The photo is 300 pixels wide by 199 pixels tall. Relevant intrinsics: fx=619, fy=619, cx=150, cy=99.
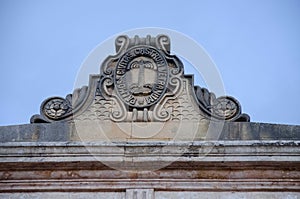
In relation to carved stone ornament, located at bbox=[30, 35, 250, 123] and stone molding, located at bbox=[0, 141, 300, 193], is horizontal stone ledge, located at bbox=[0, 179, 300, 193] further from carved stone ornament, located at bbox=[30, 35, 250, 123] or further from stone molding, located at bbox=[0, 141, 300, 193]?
carved stone ornament, located at bbox=[30, 35, 250, 123]

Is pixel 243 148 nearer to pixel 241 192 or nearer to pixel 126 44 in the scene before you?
pixel 241 192

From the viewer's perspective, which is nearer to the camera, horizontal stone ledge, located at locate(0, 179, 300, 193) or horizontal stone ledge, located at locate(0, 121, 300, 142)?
horizontal stone ledge, located at locate(0, 179, 300, 193)

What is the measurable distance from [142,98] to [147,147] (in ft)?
3.44

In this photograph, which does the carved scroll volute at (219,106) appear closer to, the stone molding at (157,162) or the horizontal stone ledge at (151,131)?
the horizontal stone ledge at (151,131)

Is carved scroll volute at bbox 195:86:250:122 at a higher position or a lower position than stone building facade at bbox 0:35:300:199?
higher

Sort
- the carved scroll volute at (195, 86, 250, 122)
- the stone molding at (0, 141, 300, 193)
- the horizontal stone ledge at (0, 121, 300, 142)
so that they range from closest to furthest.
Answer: the stone molding at (0, 141, 300, 193) → the horizontal stone ledge at (0, 121, 300, 142) → the carved scroll volute at (195, 86, 250, 122)

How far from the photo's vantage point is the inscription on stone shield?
32.2 feet

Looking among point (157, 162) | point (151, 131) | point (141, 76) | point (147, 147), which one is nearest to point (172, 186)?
point (157, 162)

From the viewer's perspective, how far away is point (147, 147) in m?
9.08

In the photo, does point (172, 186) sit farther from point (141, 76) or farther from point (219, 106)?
point (141, 76)

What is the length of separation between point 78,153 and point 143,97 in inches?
57.3

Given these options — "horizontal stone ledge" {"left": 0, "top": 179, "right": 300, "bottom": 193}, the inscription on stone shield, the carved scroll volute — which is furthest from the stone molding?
the inscription on stone shield

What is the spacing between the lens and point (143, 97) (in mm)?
9844

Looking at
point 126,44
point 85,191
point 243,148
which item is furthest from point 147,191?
point 126,44
